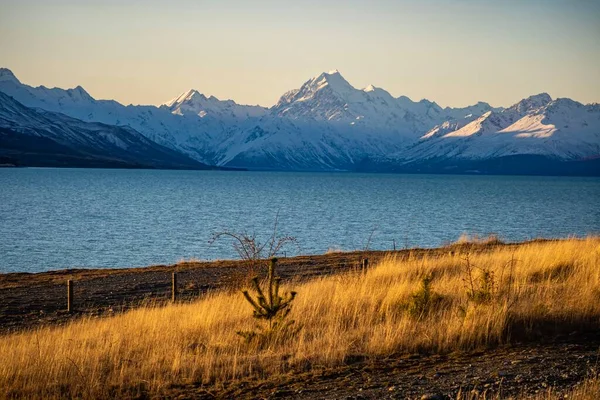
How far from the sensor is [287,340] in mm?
12508

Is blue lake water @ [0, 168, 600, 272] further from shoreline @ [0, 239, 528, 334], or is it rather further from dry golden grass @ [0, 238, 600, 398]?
dry golden grass @ [0, 238, 600, 398]

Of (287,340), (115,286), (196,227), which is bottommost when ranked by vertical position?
(196,227)

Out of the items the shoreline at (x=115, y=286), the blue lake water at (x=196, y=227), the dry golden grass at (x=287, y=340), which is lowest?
the blue lake water at (x=196, y=227)

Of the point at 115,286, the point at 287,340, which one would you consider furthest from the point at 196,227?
the point at 287,340

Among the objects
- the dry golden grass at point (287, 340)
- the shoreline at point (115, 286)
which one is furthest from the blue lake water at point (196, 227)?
the dry golden grass at point (287, 340)

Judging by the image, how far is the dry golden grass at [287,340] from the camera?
10.8m

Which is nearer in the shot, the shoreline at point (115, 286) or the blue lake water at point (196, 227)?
the shoreline at point (115, 286)

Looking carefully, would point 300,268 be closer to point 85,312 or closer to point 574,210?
point 85,312

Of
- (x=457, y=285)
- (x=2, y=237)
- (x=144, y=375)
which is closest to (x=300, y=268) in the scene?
(x=457, y=285)

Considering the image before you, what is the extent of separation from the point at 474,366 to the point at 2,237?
52.2m

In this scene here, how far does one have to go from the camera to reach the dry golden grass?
35.4 feet

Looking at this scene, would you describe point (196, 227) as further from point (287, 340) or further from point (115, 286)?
point (287, 340)

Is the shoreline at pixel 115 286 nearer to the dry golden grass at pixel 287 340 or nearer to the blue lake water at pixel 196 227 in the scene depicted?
the dry golden grass at pixel 287 340

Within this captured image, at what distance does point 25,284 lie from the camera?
28.5 metres
